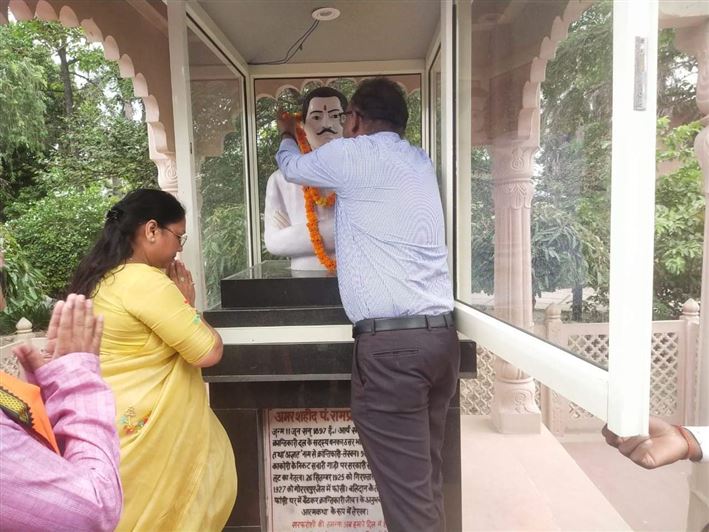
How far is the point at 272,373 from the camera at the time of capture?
68.1 inches

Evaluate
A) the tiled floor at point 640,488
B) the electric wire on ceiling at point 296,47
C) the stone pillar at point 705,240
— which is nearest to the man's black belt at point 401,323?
the stone pillar at point 705,240

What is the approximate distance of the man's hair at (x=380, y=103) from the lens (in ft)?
5.04

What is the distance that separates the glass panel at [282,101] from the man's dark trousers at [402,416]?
1.75 m

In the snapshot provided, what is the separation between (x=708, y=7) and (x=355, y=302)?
1633 millimetres

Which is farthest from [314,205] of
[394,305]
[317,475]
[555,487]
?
[555,487]

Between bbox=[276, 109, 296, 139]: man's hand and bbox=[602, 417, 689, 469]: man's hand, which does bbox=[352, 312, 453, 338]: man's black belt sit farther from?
bbox=[276, 109, 296, 139]: man's hand

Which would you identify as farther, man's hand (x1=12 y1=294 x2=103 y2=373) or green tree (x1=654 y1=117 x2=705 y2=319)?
green tree (x1=654 y1=117 x2=705 y2=319)

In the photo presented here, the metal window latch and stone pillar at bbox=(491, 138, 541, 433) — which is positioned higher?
the metal window latch

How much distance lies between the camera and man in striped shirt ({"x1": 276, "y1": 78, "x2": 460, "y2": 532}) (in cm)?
135

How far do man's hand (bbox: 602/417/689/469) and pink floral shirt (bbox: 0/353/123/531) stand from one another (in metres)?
0.87

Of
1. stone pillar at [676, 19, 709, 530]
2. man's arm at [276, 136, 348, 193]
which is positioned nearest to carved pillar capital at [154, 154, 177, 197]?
man's arm at [276, 136, 348, 193]

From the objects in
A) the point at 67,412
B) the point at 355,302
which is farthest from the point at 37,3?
the point at 67,412

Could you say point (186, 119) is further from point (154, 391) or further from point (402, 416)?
point (402, 416)

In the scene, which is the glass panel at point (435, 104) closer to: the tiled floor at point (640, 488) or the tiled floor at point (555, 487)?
the tiled floor at point (555, 487)
